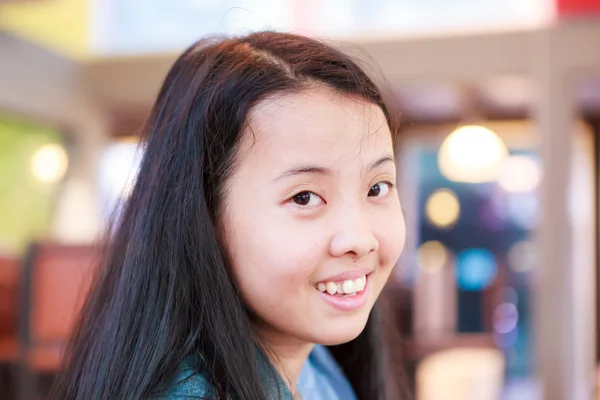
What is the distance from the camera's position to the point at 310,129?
70cm

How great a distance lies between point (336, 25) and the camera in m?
5.60

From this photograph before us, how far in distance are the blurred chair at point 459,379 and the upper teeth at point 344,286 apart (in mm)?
2384

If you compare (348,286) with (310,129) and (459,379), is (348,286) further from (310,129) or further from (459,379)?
(459,379)

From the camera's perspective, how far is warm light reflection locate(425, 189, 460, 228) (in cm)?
810

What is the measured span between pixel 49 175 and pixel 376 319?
5.37 metres

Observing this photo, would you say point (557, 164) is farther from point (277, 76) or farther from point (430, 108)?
point (277, 76)

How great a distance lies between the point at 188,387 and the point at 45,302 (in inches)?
120

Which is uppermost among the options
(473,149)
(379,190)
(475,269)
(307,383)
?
(473,149)

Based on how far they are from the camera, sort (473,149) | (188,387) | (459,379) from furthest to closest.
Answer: (473,149)
(459,379)
(188,387)

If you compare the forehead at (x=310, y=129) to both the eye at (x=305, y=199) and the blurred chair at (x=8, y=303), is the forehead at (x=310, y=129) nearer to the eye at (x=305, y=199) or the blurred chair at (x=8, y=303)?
the eye at (x=305, y=199)

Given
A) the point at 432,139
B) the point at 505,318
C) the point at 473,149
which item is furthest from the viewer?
the point at 432,139

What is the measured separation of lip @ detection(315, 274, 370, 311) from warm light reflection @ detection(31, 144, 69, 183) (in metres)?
5.43

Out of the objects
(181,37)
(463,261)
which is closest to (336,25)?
(181,37)

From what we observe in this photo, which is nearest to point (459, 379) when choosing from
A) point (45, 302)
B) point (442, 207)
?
point (45, 302)
